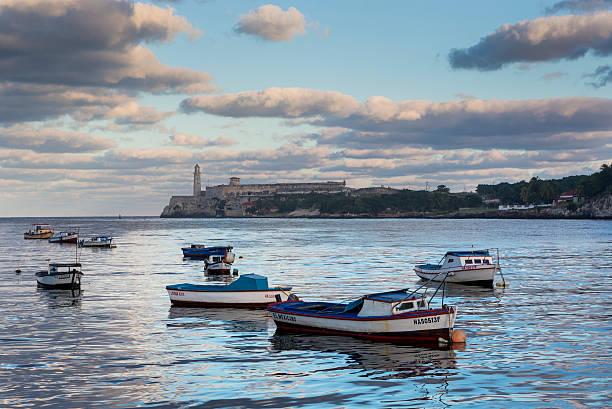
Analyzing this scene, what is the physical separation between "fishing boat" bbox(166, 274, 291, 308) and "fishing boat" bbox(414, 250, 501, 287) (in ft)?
67.4

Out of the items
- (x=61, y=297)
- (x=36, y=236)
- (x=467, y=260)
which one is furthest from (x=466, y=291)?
(x=36, y=236)

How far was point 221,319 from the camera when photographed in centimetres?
4316

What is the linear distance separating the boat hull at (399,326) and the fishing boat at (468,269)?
26829 mm

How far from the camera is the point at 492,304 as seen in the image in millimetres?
49281

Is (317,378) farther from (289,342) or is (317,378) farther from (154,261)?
(154,261)

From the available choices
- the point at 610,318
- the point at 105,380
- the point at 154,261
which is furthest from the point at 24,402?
the point at 154,261

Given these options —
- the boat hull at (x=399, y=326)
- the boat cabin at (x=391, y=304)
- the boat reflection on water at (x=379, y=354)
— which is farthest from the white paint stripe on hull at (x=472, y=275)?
the boat reflection on water at (x=379, y=354)

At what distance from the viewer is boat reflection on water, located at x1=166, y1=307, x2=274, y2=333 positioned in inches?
1583

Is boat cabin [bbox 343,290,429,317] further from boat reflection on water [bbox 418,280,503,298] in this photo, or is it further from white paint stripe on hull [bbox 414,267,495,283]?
white paint stripe on hull [bbox 414,267,495,283]

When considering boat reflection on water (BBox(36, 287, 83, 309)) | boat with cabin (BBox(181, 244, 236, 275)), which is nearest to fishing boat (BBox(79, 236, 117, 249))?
boat with cabin (BBox(181, 244, 236, 275))

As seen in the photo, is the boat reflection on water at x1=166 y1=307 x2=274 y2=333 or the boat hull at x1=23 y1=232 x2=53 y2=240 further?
the boat hull at x1=23 y1=232 x2=53 y2=240

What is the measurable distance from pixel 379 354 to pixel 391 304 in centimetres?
345

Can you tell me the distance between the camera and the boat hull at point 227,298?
4703cm

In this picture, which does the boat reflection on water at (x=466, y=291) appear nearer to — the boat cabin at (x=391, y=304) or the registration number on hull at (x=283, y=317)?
the boat cabin at (x=391, y=304)
